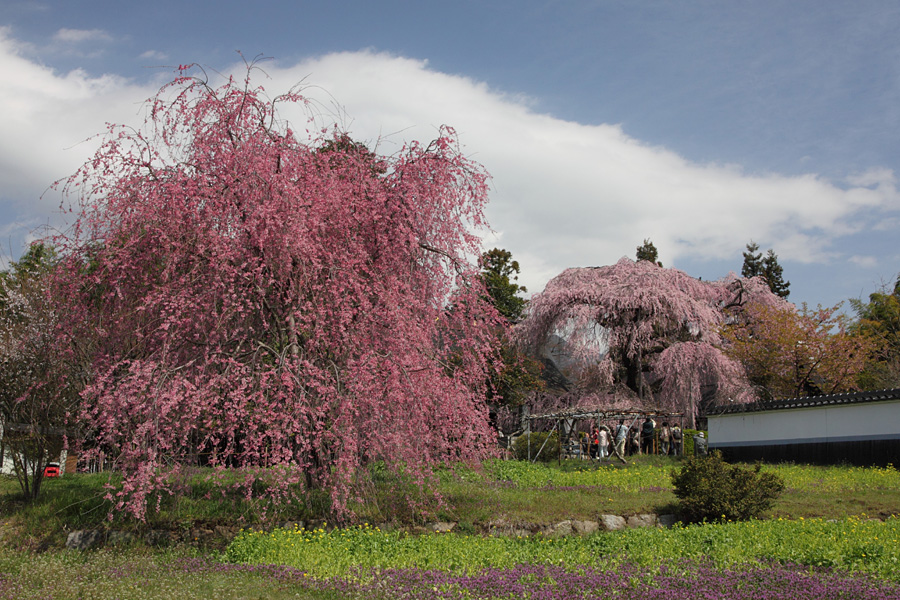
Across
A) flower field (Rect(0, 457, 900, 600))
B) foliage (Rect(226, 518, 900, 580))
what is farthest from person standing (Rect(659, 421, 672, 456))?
foliage (Rect(226, 518, 900, 580))

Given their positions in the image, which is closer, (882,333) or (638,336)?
(638,336)

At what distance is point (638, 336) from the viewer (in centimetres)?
2403

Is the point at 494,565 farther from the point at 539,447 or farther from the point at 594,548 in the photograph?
the point at 539,447

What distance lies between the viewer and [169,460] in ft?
30.3

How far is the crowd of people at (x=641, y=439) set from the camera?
870 inches

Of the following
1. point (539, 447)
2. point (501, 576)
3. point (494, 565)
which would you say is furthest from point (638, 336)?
point (501, 576)

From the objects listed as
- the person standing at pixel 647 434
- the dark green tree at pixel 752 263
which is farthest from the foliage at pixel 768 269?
the person standing at pixel 647 434

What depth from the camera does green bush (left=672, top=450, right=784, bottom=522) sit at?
424 inches

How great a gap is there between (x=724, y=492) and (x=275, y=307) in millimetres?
7534

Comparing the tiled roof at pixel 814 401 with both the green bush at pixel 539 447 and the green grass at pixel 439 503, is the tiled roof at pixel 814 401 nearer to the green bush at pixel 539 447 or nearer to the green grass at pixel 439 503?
the green grass at pixel 439 503

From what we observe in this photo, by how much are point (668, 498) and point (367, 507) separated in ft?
19.7

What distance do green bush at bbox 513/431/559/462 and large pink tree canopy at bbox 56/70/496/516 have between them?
436 inches

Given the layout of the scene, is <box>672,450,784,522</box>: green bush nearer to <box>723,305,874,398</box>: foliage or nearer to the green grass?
the green grass

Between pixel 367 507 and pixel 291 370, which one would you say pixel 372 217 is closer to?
pixel 291 370
